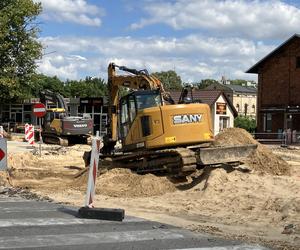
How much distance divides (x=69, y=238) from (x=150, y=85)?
10.8 m

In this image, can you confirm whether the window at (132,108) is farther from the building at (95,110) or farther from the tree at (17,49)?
the building at (95,110)

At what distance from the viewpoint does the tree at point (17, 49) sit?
50.5 meters

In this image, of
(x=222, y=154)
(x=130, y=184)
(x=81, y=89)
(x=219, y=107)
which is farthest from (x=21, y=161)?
(x=81, y=89)

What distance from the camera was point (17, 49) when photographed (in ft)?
172

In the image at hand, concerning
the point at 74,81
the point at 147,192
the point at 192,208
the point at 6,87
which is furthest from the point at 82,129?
the point at 74,81

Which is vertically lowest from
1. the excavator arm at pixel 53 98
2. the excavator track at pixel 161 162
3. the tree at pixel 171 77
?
the excavator track at pixel 161 162

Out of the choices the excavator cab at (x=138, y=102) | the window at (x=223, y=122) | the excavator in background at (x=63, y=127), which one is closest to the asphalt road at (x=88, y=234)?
the excavator cab at (x=138, y=102)

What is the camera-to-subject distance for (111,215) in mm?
10219

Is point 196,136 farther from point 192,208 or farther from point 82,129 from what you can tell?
point 82,129

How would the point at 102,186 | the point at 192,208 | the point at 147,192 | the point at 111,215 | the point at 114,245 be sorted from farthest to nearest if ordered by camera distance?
1. the point at 102,186
2. the point at 147,192
3. the point at 192,208
4. the point at 111,215
5. the point at 114,245

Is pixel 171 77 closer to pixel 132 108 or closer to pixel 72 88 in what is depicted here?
pixel 72 88

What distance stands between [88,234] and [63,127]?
105 ft

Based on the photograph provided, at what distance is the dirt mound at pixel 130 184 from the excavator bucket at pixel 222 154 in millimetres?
1150

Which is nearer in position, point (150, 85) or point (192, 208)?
point (192, 208)
